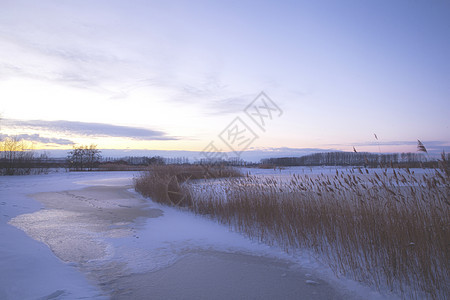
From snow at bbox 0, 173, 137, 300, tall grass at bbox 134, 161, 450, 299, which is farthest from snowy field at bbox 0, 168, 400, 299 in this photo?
tall grass at bbox 134, 161, 450, 299

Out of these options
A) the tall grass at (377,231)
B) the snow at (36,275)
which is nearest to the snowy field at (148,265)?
the snow at (36,275)

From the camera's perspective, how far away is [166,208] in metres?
9.46

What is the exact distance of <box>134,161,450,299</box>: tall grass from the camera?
3430mm

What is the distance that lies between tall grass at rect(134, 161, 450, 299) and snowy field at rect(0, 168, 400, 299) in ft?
1.36

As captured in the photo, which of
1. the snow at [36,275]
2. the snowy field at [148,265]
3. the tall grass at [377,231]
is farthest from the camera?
the tall grass at [377,231]

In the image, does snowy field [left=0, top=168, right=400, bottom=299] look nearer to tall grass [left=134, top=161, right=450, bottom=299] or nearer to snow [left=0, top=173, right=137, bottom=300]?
snow [left=0, top=173, right=137, bottom=300]

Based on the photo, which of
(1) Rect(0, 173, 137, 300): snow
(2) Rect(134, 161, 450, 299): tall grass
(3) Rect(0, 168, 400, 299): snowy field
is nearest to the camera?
(1) Rect(0, 173, 137, 300): snow

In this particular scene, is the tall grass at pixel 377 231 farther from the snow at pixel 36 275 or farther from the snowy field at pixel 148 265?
→ the snow at pixel 36 275

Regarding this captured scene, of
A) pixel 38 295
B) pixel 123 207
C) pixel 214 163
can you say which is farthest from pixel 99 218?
pixel 214 163

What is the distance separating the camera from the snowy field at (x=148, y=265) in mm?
3164

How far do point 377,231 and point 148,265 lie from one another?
3756 millimetres

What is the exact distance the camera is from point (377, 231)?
4.21 m

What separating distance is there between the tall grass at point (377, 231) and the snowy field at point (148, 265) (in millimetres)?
414

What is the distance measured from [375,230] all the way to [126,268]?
4.02m
